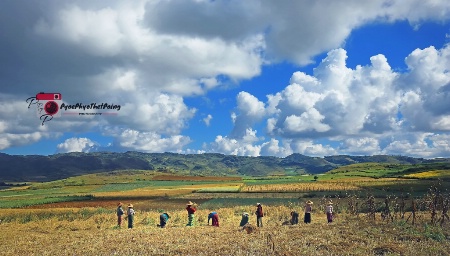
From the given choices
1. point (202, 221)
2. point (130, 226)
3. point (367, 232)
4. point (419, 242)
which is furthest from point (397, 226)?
point (130, 226)

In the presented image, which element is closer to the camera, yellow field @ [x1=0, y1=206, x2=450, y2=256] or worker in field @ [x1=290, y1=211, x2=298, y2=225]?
yellow field @ [x1=0, y1=206, x2=450, y2=256]

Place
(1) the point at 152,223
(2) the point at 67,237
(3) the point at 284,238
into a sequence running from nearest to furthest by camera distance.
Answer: (3) the point at 284,238
(2) the point at 67,237
(1) the point at 152,223

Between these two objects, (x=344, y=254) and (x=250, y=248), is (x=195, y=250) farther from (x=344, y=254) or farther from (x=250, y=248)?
(x=344, y=254)

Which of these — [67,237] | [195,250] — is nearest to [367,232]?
[195,250]

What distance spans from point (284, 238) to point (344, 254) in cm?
549

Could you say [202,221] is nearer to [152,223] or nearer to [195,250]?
[152,223]

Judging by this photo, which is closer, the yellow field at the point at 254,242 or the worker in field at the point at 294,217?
the yellow field at the point at 254,242

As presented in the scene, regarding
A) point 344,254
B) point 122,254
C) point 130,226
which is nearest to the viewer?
point 344,254

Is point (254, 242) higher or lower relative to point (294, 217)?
higher

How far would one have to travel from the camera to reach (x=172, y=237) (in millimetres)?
25234

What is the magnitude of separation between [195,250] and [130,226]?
1570cm

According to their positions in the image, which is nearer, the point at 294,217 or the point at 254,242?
the point at 254,242

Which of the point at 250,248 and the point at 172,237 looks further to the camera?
the point at 172,237

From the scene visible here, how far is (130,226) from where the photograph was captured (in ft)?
112
